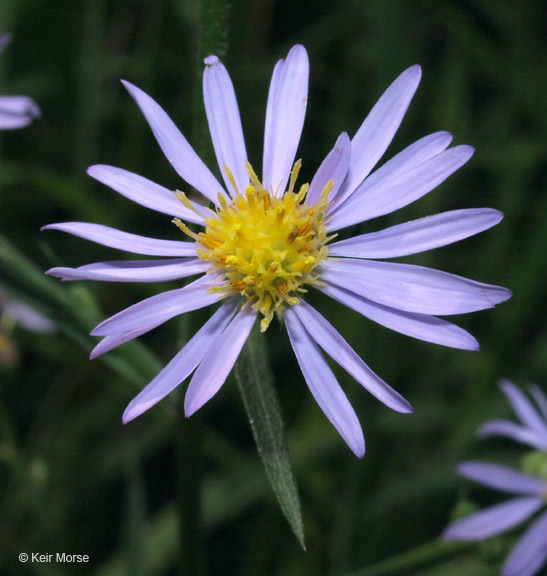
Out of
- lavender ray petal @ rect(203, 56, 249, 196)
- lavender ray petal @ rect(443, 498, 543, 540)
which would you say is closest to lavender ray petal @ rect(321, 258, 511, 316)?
lavender ray petal @ rect(203, 56, 249, 196)

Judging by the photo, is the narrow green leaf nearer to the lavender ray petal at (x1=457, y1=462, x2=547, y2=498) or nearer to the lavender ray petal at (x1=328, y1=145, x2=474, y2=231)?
the lavender ray petal at (x1=328, y1=145, x2=474, y2=231)

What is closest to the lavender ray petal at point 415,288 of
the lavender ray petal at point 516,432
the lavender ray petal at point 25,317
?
the lavender ray petal at point 516,432

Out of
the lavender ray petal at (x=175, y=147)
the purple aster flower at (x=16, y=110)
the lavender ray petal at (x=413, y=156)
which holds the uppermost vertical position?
the purple aster flower at (x=16, y=110)

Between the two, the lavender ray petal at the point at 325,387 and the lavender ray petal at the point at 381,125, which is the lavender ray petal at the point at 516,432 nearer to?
the lavender ray petal at the point at 325,387

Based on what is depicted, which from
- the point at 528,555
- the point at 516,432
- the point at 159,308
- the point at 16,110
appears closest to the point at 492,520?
the point at 528,555

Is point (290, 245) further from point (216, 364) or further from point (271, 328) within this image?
point (271, 328)

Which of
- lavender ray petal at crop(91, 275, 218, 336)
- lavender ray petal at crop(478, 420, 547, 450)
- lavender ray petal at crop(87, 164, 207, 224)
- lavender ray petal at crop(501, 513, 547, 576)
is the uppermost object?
lavender ray petal at crop(87, 164, 207, 224)
